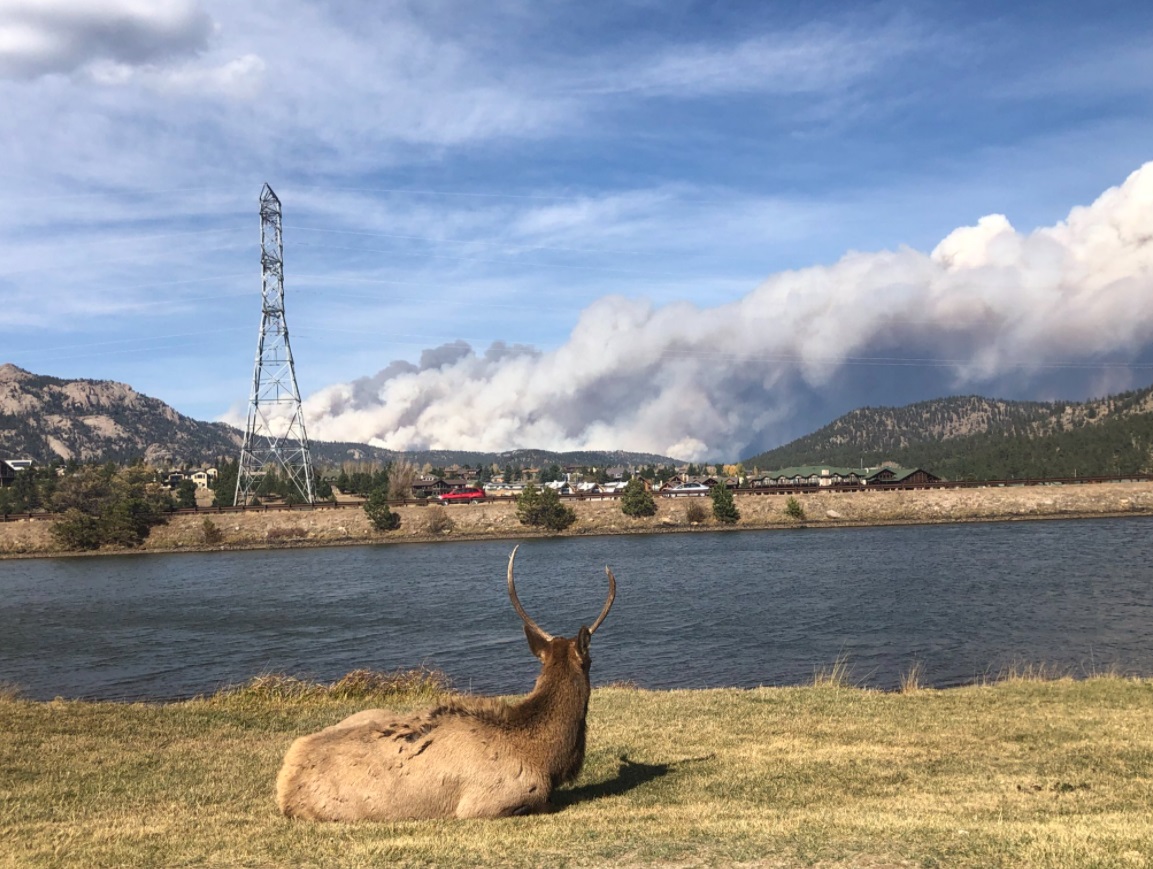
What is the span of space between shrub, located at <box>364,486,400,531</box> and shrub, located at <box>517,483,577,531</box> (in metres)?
16.0

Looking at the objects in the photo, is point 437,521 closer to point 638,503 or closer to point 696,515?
point 638,503

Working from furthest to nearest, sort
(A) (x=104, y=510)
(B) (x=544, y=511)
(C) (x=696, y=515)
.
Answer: (C) (x=696, y=515), (B) (x=544, y=511), (A) (x=104, y=510)

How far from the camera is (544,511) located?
4717 inches

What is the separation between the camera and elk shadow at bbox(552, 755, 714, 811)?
10.9 metres

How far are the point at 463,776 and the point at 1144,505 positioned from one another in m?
132

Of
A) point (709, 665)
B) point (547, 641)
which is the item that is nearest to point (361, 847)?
point (547, 641)

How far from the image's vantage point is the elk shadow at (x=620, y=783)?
1089 cm

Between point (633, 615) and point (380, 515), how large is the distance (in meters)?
78.1

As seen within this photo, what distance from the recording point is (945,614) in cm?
4366

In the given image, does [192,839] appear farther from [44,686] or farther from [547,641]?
[44,686]

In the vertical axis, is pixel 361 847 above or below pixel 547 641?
below

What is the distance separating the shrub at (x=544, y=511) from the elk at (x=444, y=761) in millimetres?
108997

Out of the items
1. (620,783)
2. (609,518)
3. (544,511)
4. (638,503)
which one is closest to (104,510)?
(544,511)

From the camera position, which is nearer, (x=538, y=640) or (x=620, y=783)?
(x=538, y=640)
